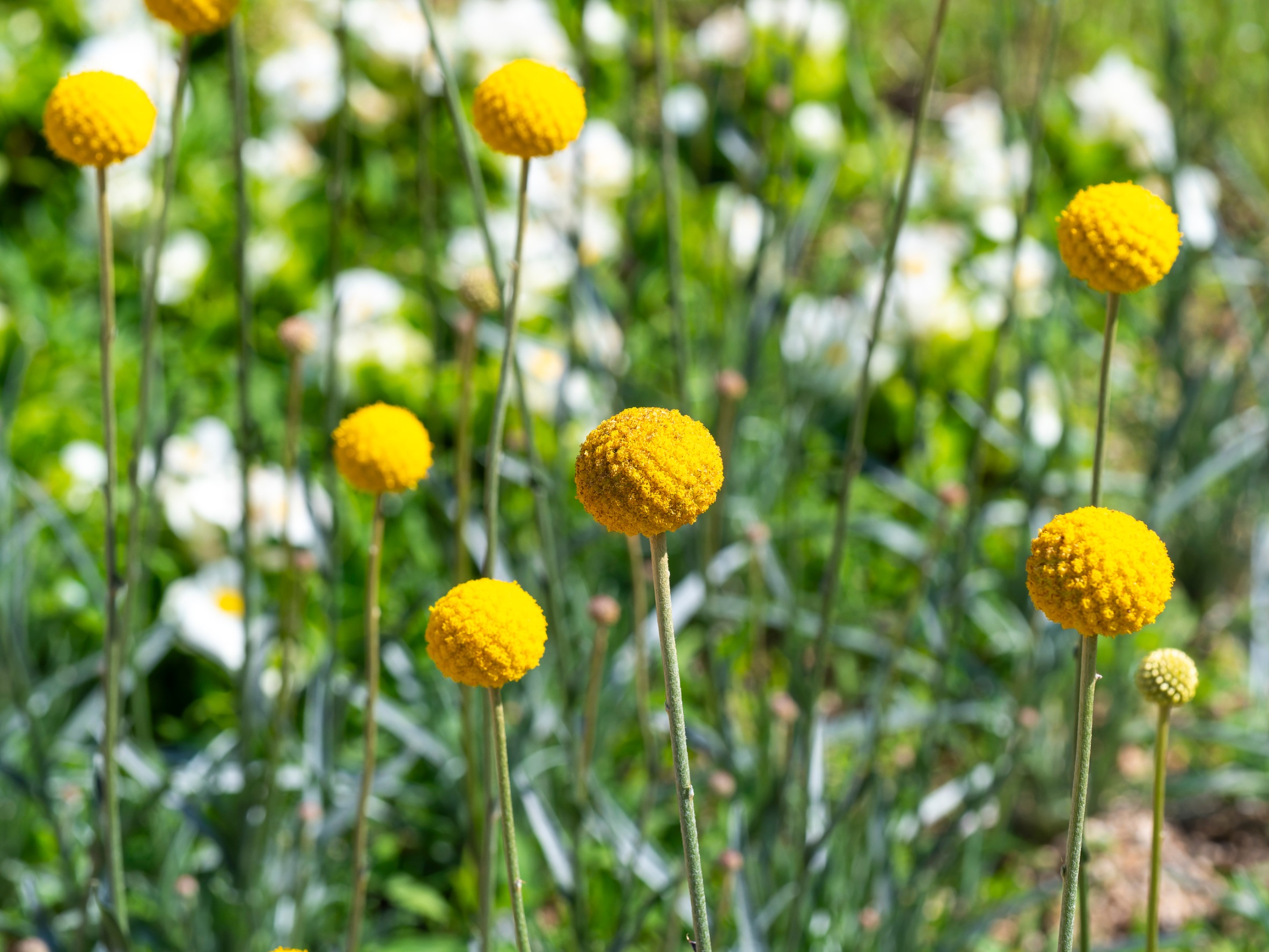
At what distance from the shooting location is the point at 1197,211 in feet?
7.54

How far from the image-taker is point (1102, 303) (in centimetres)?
239

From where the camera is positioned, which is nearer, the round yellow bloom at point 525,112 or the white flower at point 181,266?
the round yellow bloom at point 525,112

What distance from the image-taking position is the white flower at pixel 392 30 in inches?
109

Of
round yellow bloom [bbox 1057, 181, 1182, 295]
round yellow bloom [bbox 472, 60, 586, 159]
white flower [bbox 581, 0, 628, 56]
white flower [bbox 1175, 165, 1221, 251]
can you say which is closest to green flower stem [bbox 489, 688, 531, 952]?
round yellow bloom [bbox 472, 60, 586, 159]

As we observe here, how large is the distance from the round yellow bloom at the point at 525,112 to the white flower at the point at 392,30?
2069mm

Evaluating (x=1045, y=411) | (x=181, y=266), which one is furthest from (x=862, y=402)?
(x=181, y=266)

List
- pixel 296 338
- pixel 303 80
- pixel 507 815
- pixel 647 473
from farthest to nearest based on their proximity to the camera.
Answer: pixel 303 80
pixel 296 338
pixel 507 815
pixel 647 473

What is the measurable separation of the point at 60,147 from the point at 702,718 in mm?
1212

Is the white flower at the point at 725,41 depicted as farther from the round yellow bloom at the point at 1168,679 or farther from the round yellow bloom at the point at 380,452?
the round yellow bloom at the point at 1168,679

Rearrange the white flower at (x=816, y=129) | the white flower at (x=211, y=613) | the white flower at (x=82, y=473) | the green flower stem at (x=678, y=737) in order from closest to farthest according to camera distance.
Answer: the green flower stem at (x=678, y=737), the white flower at (x=211, y=613), the white flower at (x=82, y=473), the white flower at (x=816, y=129)

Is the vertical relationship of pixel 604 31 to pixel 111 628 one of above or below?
above

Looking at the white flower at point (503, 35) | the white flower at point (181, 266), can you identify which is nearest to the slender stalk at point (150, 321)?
the white flower at point (181, 266)

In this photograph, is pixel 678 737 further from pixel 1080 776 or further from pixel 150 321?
pixel 150 321

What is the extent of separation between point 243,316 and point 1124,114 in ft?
7.56
